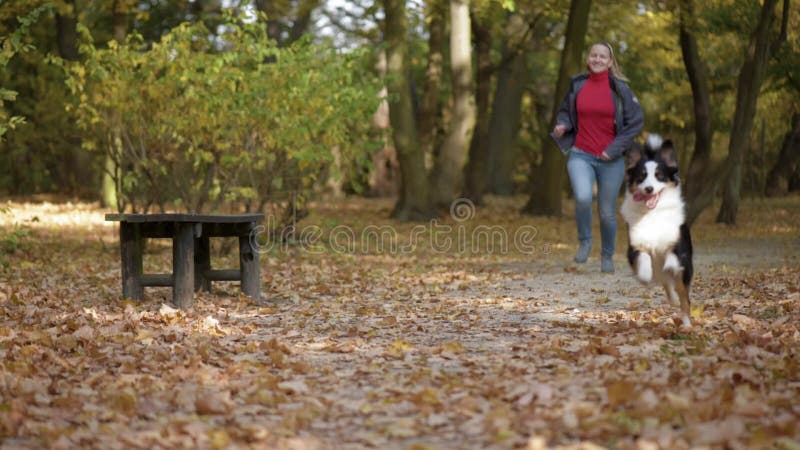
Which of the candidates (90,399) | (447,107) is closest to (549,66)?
(447,107)

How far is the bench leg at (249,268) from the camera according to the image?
9031 mm

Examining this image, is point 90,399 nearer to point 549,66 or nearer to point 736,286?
point 736,286

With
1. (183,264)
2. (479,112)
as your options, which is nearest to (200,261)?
(183,264)

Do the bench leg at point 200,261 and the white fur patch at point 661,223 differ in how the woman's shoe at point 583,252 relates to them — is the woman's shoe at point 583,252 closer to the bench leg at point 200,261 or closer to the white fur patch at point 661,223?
the white fur patch at point 661,223

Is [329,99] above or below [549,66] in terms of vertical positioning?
below

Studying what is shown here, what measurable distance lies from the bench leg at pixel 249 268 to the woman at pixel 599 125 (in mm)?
3255

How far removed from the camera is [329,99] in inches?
524

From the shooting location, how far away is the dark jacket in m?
9.68

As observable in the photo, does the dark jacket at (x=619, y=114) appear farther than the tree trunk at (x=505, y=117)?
No

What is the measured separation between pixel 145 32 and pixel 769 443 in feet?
96.5

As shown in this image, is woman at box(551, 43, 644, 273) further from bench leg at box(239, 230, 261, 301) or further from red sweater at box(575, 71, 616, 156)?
bench leg at box(239, 230, 261, 301)

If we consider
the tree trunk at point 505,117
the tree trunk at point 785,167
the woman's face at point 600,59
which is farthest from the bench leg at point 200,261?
the tree trunk at point 785,167

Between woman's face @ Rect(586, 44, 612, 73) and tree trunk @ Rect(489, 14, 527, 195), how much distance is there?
61.9 ft

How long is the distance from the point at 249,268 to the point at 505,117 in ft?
76.0
